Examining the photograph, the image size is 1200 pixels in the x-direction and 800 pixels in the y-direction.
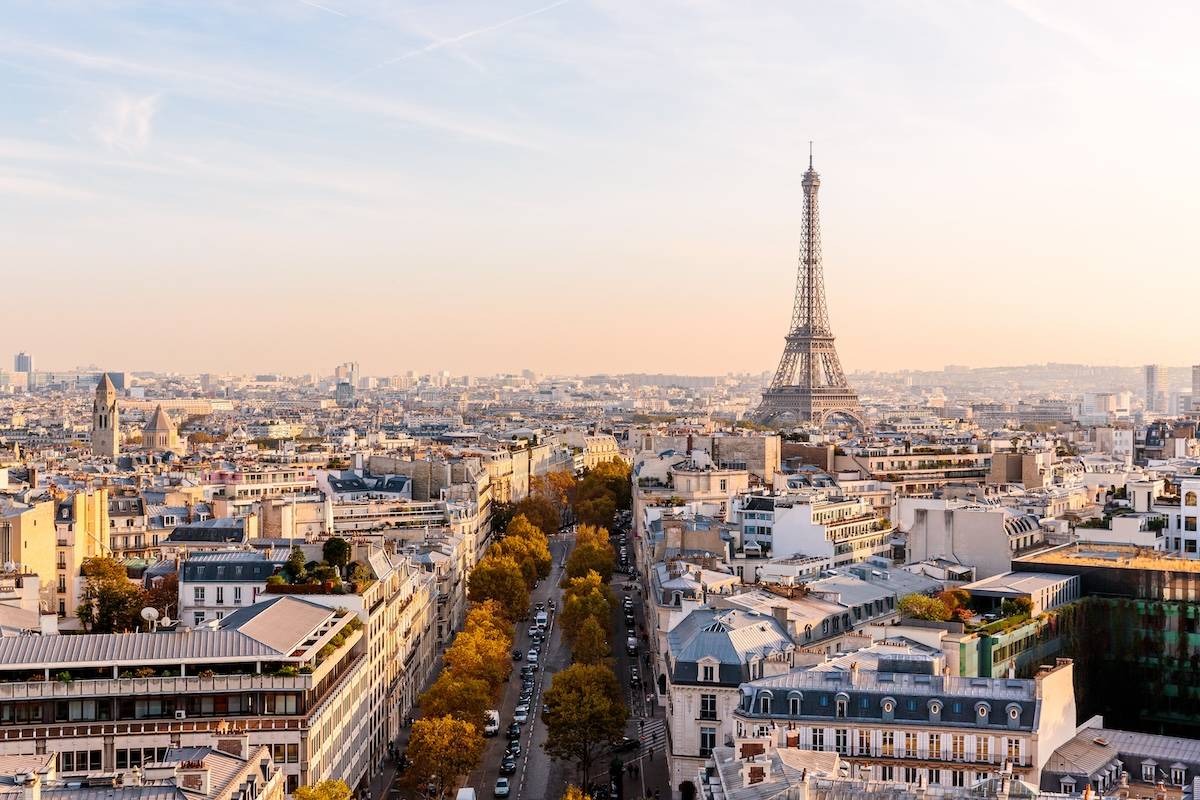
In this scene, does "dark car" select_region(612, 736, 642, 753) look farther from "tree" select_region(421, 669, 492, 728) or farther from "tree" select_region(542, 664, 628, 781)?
"tree" select_region(421, 669, 492, 728)

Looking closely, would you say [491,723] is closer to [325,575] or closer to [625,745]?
[625,745]

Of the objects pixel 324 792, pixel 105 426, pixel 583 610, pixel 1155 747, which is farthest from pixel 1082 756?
pixel 105 426

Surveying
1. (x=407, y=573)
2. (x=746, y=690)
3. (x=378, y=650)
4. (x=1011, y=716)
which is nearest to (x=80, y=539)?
(x=407, y=573)

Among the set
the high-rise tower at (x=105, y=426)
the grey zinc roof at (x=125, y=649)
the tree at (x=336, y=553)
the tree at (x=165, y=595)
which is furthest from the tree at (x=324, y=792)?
the high-rise tower at (x=105, y=426)

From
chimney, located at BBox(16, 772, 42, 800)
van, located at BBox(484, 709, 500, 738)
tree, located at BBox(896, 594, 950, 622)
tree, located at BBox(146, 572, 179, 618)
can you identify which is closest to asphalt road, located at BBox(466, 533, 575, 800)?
van, located at BBox(484, 709, 500, 738)

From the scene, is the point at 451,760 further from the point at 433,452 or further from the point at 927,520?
the point at 433,452

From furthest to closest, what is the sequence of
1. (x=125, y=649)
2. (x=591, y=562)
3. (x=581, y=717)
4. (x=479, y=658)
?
1. (x=591, y=562)
2. (x=479, y=658)
3. (x=581, y=717)
4. (x=125, y=649)
